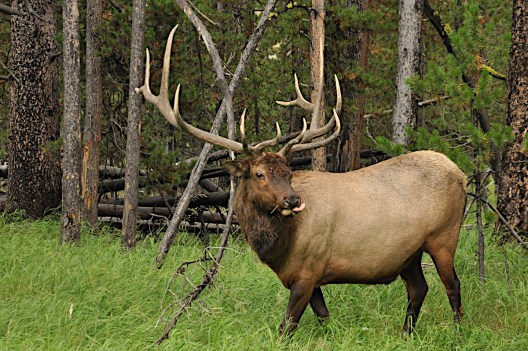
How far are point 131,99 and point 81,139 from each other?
1.45 metres

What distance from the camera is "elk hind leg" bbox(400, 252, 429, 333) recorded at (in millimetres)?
6285

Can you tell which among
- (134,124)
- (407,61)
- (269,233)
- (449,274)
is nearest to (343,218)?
(269,233)

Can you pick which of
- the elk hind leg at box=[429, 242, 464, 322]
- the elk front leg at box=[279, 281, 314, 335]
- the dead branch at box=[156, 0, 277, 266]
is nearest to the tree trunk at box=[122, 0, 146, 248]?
the dead branch at box=[156, 0, 277, 266]

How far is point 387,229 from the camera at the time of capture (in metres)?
6.07

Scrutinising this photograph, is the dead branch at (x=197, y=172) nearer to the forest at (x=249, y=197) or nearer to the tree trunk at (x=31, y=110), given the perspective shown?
the forest at (x=249, y=197)

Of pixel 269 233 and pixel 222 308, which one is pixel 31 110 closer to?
pixel 222 308

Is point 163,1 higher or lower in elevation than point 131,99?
higher

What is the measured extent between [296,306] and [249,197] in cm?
93

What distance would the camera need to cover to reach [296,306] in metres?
5.72

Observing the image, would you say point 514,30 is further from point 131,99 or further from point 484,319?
point 131,99

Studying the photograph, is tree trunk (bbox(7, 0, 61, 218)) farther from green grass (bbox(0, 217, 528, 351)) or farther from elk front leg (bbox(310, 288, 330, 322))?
elk front leg (bbox(310, 288, 330, 322))

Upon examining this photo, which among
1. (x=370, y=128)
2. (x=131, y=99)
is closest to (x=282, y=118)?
(x=370, y=128)

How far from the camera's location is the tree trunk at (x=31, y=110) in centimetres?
1059

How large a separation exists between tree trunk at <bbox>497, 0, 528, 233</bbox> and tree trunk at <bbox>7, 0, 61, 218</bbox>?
6210 mm
